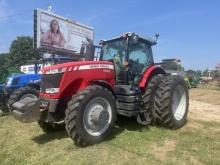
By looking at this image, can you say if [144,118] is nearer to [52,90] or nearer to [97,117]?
[97,117]

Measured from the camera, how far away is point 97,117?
243 inches

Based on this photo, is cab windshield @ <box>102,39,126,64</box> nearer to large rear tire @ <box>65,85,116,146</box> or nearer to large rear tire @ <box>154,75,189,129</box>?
large rear tire @ <box>154,75,189,129</box>

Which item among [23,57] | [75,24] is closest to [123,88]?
[75,24]

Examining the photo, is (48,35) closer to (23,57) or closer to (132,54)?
(132,54)

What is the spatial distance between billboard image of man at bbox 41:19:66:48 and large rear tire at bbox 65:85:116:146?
48.5ft

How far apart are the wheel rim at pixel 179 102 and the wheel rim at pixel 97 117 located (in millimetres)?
2443

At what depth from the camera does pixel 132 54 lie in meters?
7.84

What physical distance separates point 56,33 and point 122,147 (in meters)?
16.7

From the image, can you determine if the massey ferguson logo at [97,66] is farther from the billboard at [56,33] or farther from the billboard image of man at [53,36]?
the billboard image of man at [53,36]

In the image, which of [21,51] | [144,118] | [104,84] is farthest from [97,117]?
[21,51]

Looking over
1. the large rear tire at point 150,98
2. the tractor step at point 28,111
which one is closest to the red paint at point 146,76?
the large rear tire at point 150,98

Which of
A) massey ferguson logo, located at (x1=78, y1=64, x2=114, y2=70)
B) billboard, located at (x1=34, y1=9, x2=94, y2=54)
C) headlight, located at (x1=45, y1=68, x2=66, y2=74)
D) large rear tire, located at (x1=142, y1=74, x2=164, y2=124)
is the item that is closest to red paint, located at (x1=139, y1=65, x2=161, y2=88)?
large rear tire, located at (x1=142, y1=74, x2=164, y2=124)

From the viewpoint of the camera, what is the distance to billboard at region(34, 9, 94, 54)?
19.9 meters

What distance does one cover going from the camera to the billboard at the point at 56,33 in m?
19.9
